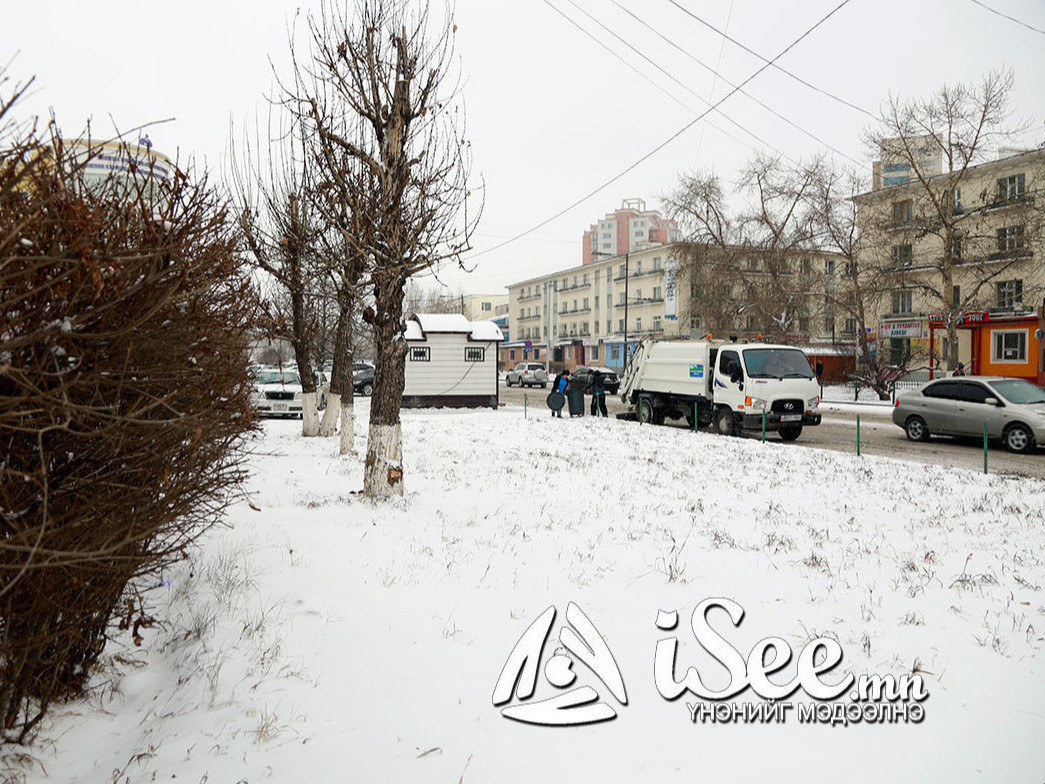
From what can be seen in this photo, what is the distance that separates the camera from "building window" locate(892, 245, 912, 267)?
30688 millimetres

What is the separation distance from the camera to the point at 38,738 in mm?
3104

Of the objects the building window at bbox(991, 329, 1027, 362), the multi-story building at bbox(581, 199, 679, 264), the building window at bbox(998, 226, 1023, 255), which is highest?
the multi-story building at bbox(581, 199, 679, 264)

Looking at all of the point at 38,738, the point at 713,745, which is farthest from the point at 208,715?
the point at 713,745

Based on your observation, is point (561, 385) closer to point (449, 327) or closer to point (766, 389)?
point (449, 327)

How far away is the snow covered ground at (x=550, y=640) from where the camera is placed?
2984 millimetres

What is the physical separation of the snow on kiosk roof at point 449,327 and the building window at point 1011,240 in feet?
69.2

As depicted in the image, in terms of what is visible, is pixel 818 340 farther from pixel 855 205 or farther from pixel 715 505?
pixel 715 505

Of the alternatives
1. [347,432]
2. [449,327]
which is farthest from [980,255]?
[347,432]

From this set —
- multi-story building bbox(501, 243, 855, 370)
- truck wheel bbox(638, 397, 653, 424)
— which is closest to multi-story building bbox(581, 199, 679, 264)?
multi-story building bbox(501, 243, 855, 370)

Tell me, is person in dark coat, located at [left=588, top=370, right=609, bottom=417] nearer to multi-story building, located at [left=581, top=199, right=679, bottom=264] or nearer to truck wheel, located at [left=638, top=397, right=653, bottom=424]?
truck wheel, located at [left=638, top=397, right=653, bottom=424]

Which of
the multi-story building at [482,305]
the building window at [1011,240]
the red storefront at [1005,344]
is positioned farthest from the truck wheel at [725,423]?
the multi-story building at [482,305]

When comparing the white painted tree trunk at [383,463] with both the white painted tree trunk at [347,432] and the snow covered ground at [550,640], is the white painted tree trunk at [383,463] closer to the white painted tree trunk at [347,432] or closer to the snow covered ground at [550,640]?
the snow covered ground at [550,640]

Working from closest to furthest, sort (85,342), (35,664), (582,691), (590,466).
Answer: (85,342)
(35,664)
(582,691)
(590,466)

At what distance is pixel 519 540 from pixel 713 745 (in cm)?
321
